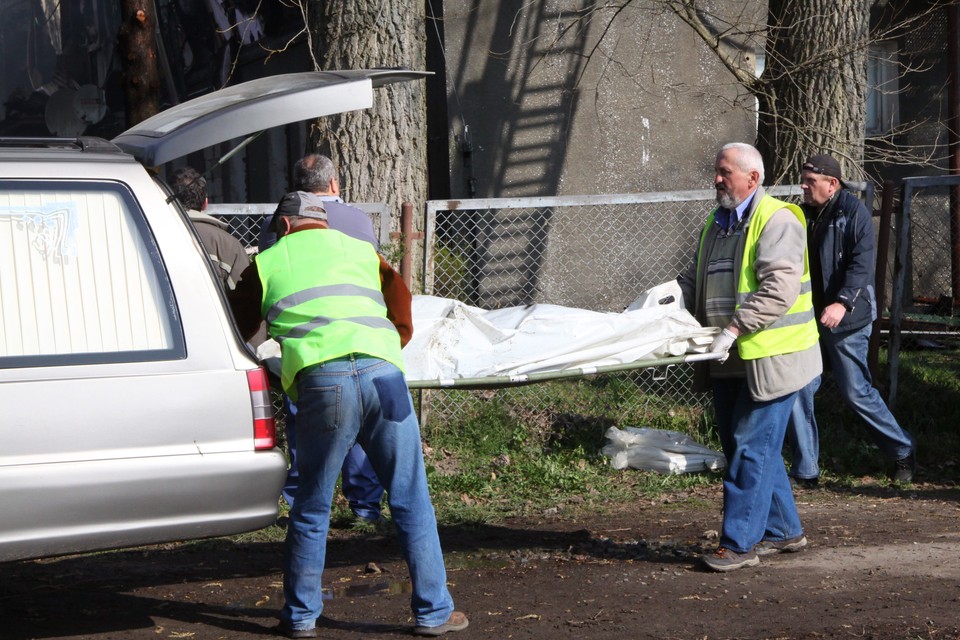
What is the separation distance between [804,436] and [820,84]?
11.2ft

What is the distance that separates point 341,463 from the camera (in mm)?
4336

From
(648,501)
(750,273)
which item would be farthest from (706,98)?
(750,273)

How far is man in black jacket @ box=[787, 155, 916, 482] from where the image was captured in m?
6.77

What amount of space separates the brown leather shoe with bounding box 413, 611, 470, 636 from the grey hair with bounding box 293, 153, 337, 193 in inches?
90.5

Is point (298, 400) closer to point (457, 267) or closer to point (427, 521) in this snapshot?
point (427, 521)

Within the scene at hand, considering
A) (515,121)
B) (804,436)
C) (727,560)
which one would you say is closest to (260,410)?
(727,560)

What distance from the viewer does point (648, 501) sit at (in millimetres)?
6953

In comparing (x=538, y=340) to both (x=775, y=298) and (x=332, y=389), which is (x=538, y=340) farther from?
(x=332, y=389)

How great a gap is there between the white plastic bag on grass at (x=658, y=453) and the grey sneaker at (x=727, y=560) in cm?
212

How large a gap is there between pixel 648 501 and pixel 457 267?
2469 mm

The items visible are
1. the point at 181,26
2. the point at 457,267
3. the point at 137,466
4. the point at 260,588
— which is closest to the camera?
the point at 137,466


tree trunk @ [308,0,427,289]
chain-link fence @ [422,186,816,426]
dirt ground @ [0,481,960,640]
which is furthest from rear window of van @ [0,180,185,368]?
chain-link fence @ [422,186,816,426]

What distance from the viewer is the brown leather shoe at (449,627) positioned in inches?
174

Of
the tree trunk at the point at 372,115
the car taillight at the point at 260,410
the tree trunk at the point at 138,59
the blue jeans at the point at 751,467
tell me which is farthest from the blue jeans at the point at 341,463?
the tree trunk at the point at 138,59
